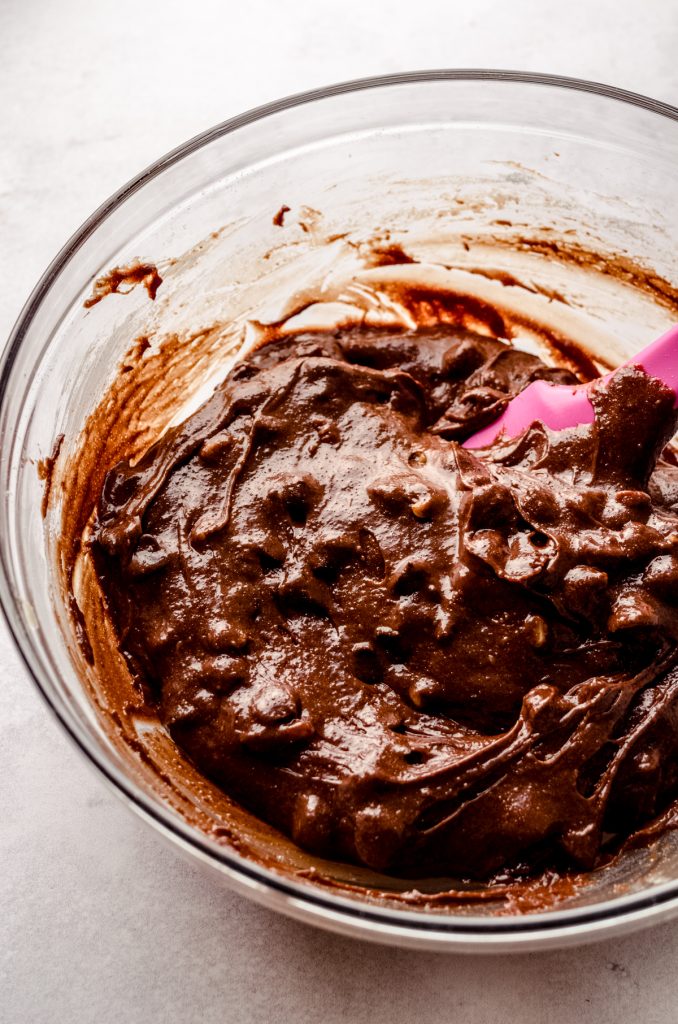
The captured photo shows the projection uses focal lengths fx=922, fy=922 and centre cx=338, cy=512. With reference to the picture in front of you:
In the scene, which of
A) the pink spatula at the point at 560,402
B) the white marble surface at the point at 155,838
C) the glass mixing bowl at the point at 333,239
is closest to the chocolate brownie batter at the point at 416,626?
the pink spatula at the point at 560,402

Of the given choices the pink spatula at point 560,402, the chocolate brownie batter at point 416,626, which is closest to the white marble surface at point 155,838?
the chocolate brownie batter at point 416,626

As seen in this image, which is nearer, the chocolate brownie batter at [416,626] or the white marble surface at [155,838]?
the chocolate brownie batter at [416,626]

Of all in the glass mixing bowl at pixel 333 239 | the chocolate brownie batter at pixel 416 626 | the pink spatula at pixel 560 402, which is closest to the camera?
the chocolate brownie batter at pixel 416 626

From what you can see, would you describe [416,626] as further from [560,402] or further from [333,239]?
[333,239]

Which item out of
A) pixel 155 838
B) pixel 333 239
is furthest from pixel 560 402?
pixel 155 838

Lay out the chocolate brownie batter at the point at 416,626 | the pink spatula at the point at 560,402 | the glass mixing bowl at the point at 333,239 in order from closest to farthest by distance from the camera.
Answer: the chocolate brownie batter at the point at 416,626 → the glass mixing bowl at the point at 333,239 → the pink spatula at the point at 560,402

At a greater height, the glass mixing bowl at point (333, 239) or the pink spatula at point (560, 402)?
the glass mixing bowl at point (333, 239)

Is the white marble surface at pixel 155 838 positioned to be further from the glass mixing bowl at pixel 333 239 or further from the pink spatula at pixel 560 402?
the pink spatula at pixel 560 402
